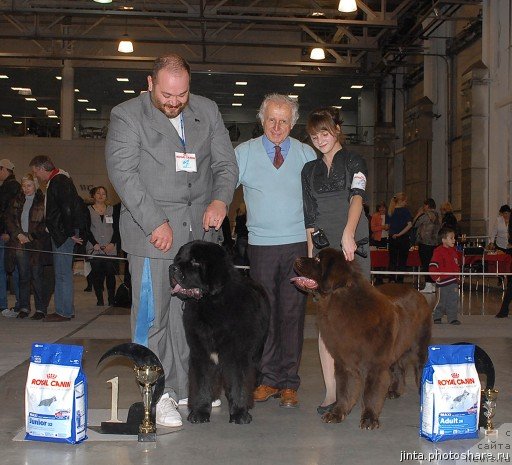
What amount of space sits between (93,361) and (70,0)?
11.5 m

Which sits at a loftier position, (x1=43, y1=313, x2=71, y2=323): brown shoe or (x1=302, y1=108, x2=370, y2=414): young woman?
(x1=302, y1=108, x2=370, y2=414): young woman

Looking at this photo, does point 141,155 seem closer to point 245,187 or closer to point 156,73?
point 156,73

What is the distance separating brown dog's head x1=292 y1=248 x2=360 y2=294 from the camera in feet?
12.4

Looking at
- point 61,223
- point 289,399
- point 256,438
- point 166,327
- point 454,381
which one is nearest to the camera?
point 454,381

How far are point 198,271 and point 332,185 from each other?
95 centimetres

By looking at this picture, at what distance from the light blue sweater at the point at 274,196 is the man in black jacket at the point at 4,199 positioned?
489 centimetres

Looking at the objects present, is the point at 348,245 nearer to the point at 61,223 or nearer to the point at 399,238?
the point at 61,223

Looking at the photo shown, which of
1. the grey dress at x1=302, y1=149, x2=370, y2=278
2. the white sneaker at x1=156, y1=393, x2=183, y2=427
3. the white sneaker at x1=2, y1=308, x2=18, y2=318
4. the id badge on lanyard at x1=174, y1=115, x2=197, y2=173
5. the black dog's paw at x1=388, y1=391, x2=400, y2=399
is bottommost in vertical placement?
the white sneaker at x1=2, y1=308, x2=18, y2=318

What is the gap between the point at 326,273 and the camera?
3773mm

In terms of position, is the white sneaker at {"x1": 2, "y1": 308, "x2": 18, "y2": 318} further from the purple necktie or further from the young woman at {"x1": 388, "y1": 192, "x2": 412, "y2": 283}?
the young woman at {"x1": 388, "y1": 192, "x2": 412, "y2": 283}

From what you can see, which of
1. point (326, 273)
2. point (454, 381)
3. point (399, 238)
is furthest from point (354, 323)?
point (399, 238)

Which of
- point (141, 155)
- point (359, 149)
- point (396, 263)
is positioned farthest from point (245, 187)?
point (359, 149)

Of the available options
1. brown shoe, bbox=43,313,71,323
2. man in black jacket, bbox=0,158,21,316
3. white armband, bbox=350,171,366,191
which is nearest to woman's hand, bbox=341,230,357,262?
white armband, bbox=350,171,366,191

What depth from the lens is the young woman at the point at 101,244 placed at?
9766 millimetres
